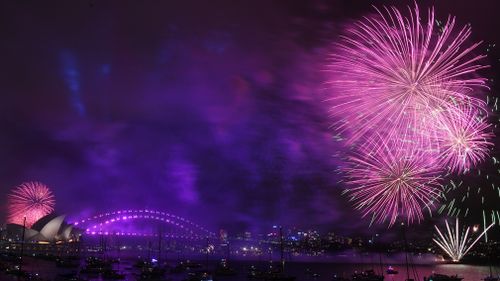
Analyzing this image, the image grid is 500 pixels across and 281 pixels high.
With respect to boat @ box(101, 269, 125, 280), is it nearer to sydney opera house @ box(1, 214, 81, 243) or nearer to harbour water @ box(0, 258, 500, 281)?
harbour water @ box(0, 258, 500, 281)

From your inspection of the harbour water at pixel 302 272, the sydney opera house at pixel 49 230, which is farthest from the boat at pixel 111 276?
the sydney opera house at pixel 49 230

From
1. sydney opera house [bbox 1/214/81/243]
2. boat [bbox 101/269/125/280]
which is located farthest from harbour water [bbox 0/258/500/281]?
sydney opera house [bbox 1/214/81/243]

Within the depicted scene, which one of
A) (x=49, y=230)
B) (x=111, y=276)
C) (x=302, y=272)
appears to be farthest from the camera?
(x=49, y=230)

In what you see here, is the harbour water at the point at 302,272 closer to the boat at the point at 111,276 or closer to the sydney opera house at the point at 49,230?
the boat at the point at 111,276

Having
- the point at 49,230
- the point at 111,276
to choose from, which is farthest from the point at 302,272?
the point at 49,230

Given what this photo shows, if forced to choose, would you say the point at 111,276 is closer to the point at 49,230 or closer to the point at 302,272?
the point at 302,272

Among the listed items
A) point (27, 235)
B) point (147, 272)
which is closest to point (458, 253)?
point (147, 272)

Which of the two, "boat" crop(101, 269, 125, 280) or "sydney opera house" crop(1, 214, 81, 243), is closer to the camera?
"boat" crop(101, 269, 125, 280)

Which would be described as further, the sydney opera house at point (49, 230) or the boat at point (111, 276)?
the sydney opera house at point (49, 230)

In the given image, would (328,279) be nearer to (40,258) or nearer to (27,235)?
(40,258)

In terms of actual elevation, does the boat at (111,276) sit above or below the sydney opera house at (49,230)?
below

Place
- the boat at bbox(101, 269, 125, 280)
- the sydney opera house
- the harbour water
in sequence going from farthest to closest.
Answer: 1. the sydney opera house
2. the harbour water
3. the boat at bbox(101, 269, 125, 280)

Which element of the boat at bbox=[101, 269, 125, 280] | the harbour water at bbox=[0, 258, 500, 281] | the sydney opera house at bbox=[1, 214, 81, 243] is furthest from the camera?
the sydney opera house at bbox=[1, 214, 81, 243]
